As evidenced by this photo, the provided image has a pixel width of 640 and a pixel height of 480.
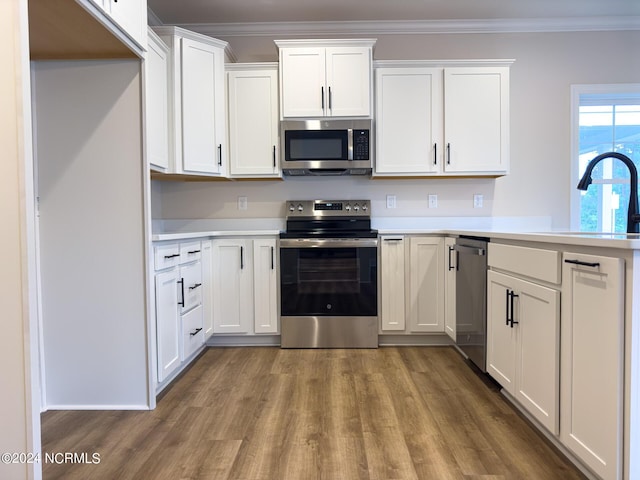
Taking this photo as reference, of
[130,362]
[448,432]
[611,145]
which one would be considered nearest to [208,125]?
[130,362]

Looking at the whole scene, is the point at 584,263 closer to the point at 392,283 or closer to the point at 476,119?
the point at 392,283

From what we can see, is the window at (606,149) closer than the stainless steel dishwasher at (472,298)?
No

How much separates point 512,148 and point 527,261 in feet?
6.59

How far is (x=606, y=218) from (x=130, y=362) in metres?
3.84

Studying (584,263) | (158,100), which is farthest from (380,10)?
(584,263)

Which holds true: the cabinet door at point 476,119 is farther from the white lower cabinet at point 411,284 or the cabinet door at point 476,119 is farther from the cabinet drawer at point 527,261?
the cabinet drawer at point 527,261

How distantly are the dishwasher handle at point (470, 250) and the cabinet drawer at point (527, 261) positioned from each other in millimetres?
81

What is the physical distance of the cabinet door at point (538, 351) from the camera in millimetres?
1446

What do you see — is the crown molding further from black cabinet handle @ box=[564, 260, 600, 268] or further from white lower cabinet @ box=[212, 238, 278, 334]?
black cabinet handle @ box=[564, 260, 600, 268]

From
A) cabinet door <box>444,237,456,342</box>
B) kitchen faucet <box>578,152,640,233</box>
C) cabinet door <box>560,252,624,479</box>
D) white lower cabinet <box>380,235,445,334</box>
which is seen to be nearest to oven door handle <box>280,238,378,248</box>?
white lower cabinet <box>380,235,445,334</box>

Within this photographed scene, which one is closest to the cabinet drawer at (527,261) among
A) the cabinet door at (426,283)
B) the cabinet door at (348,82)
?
the cabinet door at (426,283)

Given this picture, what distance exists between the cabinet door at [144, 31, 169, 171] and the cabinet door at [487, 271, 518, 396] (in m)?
2.06

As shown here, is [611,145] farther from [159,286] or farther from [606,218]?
[159,286]

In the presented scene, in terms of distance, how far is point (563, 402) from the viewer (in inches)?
55.1
